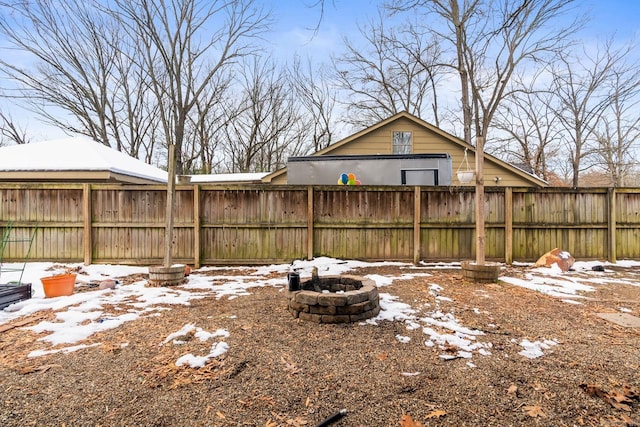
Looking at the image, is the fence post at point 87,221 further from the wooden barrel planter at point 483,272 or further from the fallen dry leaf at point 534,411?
the fallen dry leaf at point 534,411

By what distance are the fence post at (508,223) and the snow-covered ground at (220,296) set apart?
23.6 inches

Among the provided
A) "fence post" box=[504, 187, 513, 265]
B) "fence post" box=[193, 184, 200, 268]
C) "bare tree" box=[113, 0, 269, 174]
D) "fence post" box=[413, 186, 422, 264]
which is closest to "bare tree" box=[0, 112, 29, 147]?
"bare tree" box=[113, 0, 269, 174]

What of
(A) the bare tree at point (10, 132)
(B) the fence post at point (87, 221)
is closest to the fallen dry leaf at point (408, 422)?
(B) the fence post at point (87, 221)

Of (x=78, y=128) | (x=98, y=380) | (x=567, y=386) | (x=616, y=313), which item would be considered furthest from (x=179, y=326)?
(x=78, y=128)

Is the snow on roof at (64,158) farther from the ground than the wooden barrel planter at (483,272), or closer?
farther from the ground

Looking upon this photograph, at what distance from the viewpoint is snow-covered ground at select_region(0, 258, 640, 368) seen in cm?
298

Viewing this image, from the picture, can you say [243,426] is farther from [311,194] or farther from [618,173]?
[618,173]

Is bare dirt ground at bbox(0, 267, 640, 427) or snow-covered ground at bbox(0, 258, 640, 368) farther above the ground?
snow-covered ground at bbox(0, 258, 640, 368)

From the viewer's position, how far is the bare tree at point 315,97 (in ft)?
71.9

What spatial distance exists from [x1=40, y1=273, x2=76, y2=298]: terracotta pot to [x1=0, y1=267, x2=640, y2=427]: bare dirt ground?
0.84m

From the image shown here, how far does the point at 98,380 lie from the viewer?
234cm

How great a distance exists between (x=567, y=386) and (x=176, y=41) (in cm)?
1736

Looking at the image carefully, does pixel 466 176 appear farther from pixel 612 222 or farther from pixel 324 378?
pixel 324 378

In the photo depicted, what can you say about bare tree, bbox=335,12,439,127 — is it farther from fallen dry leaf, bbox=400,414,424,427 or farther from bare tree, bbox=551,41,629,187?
fallen dry leaf, bbox=400,414,424,427
